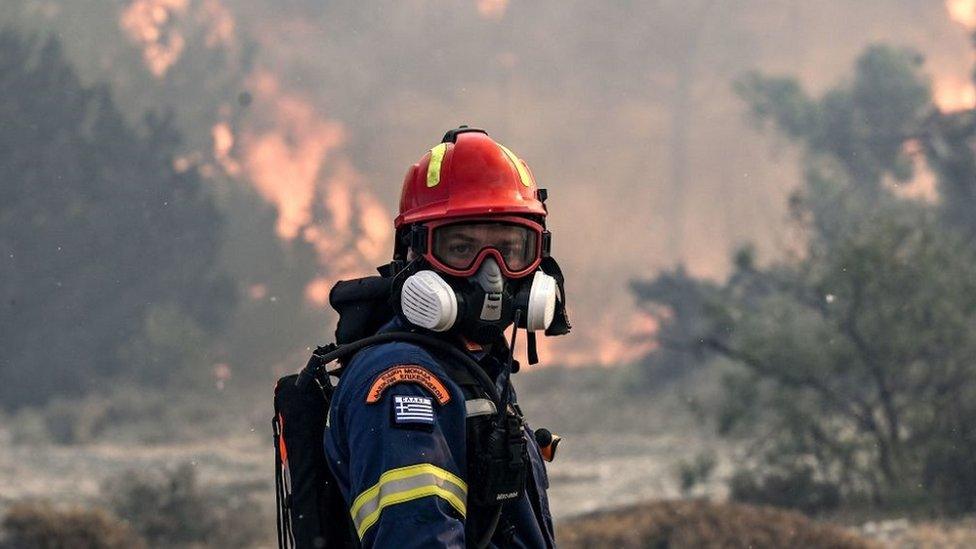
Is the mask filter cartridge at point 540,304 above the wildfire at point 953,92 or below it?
below

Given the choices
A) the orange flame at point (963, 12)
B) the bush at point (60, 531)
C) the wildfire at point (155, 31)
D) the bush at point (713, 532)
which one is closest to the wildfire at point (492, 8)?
the wildfire at point (155, 31)

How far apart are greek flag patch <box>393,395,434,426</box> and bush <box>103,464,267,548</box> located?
43.4ft

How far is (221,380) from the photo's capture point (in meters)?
38.9

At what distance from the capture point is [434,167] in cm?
272

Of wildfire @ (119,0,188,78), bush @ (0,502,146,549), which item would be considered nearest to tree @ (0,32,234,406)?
wildfire @ (119,0,188,78)

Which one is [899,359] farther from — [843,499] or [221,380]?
[221,380]

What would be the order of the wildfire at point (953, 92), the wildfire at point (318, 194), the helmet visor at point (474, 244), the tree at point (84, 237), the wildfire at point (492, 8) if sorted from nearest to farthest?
the helmet visor at point (474, 244) < the wildfire at point (953, 92) < the tree at point (84, 237) < the wildfire at point (318, 194) < the wildfire at point (492, 8)

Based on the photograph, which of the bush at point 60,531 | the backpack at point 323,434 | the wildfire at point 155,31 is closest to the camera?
the backpack at point 323,434

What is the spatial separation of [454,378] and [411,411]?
180mm

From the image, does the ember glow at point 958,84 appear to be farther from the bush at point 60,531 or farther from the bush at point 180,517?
the bush at point 60,531

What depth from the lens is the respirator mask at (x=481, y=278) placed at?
101 inches

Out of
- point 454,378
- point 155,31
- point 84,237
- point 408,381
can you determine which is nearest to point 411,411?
point 408,381

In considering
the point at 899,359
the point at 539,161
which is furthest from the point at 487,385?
the point at 539,161

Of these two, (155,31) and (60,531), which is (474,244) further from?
(155,31)
